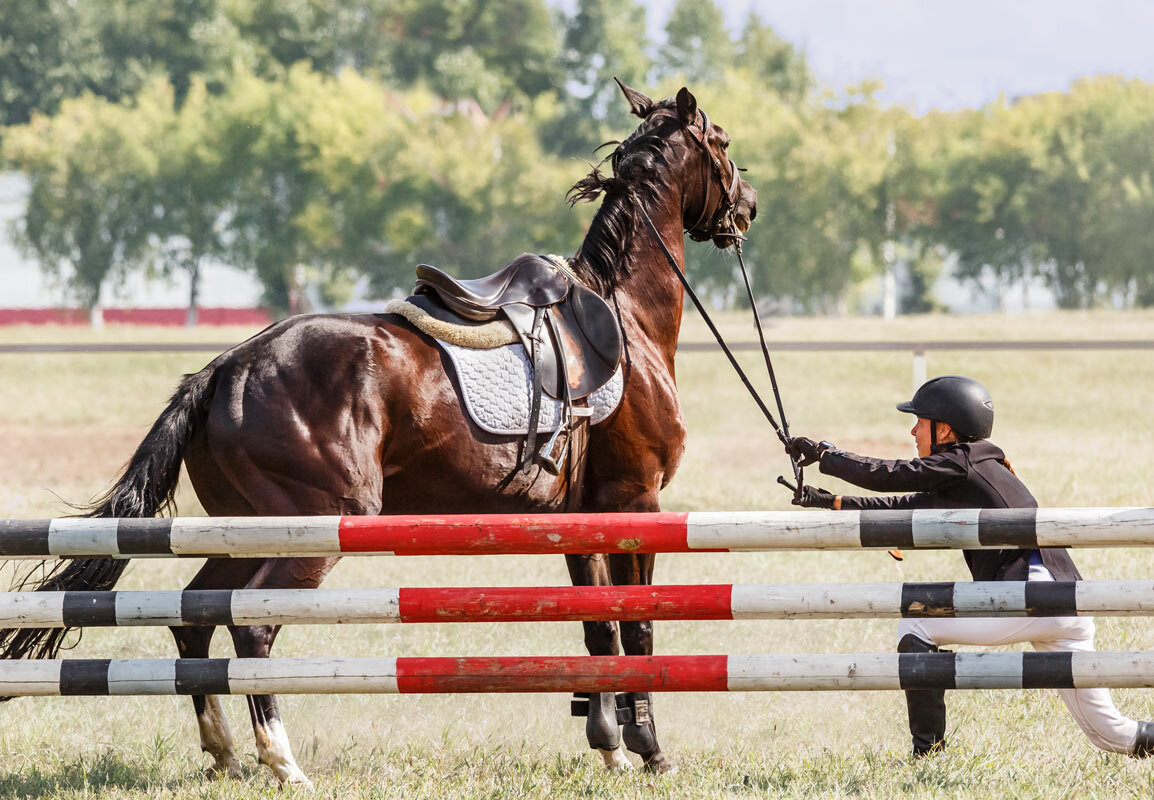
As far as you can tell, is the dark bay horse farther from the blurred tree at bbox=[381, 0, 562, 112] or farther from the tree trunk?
the blurred tree at bbox=[381, 0, 562, 112]

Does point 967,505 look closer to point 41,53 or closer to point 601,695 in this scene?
point 601,695

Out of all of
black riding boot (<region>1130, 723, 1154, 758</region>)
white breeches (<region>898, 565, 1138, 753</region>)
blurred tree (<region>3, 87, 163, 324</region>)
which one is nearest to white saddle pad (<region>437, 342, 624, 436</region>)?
white breeches (<region>898, 565, 1138, 753</region>)

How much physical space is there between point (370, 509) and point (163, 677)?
3.21 feet

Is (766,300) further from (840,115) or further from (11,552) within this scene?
(11,552)

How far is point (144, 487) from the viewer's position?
4.68m

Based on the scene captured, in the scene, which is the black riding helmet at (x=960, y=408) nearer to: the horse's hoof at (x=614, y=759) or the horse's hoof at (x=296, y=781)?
the horse's hoof at (x=614, y=759)

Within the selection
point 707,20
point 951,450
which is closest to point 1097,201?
point 707,20

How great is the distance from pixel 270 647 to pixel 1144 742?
10.6 feet

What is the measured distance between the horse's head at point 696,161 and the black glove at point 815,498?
1.69 metres

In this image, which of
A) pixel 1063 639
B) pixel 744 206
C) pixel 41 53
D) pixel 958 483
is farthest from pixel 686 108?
pixel 41 53

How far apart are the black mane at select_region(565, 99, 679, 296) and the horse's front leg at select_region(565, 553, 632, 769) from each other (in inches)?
50.4

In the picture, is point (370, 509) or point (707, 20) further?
point (707, 20)

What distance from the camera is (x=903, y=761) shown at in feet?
15.8

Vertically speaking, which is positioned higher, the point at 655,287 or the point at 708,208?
the point at 708,208
